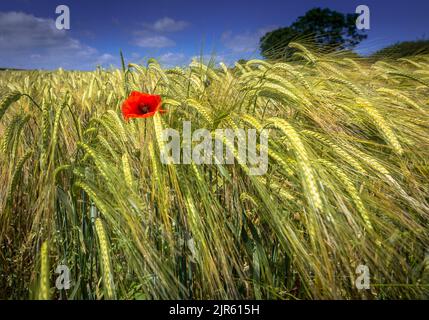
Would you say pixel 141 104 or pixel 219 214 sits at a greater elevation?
pixel 141 104

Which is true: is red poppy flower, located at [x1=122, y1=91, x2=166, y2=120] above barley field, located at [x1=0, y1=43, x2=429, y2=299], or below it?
above

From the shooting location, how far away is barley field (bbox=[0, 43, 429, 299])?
39.8 inches

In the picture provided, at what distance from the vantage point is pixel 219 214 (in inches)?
44.7

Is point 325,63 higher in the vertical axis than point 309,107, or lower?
higher

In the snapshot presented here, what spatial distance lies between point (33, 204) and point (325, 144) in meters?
1.15

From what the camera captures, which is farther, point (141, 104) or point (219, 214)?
point (141, 104)

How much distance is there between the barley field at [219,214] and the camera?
1010 mm

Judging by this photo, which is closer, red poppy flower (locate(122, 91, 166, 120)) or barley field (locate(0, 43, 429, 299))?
barley field (locate(0, 43, 429, 299))

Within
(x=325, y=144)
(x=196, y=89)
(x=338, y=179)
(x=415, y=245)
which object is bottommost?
(x=415, y=245)

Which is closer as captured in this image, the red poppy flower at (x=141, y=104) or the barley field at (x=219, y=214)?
the barley field at (x=219, y=214)

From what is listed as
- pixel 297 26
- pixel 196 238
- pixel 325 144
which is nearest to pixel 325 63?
pixel 325 144

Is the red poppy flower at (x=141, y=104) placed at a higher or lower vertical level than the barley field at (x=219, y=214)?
higher
